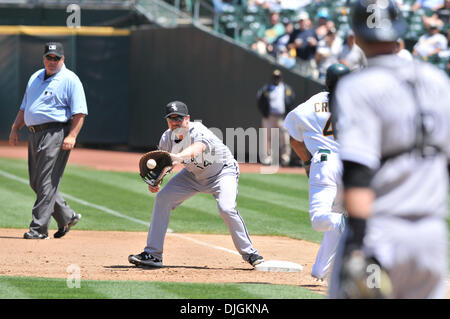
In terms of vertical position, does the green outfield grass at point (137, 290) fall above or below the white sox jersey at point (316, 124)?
below

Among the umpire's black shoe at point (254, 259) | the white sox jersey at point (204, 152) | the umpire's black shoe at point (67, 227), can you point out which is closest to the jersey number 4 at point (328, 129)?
the white sox jersey at point (204, 152)

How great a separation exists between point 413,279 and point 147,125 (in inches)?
773

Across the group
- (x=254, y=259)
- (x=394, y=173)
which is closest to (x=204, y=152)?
(x=254, y=259)

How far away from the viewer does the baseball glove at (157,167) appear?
24.5 feet

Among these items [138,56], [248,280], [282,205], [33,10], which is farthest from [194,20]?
[248,280]

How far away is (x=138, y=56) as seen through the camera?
23203mm

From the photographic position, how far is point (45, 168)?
938 centimetres

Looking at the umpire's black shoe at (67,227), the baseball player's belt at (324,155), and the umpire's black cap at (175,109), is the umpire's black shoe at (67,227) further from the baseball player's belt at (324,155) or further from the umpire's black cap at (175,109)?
the baseball player's belt at (324,155)

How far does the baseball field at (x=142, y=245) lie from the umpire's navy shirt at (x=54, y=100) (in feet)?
4.52

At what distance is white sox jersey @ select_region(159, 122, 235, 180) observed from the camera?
7.75m

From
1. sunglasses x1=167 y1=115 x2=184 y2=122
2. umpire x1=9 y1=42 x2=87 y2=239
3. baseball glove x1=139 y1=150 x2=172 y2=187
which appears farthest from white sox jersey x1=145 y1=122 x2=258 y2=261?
umpire x1=9 y1=42 x2=87 y2=239

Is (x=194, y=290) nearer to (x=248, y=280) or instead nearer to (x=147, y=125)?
(x=248, y=280)

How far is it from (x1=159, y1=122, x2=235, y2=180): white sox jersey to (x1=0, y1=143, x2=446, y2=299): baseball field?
944 mm

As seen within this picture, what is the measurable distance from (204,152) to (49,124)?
2316 mm
